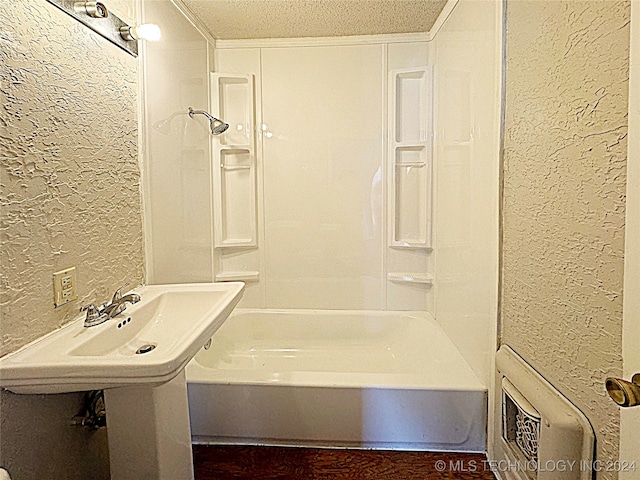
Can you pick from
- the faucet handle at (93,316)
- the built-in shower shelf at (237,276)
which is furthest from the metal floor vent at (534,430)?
the built-in shower shelf at (237,276)

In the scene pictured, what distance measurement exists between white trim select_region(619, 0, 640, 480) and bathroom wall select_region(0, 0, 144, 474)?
1.49 meters

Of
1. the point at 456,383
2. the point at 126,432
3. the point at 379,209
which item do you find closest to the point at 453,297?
the point at 456,383

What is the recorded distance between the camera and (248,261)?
319 centimetres

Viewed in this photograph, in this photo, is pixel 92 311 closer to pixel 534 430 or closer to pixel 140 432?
pixel 140 432

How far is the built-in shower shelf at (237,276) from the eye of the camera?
3121mm

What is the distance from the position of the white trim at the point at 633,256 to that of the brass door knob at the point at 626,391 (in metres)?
0.07

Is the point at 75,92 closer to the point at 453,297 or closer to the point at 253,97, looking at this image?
the point at 253,97

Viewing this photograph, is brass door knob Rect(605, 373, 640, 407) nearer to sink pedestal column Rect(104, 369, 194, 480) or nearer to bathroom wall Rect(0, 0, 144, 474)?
sink pedestal column Rect(104, 369, 194, 480)

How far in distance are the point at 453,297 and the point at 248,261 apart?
1428 mm

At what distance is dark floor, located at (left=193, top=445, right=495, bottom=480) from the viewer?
6.31 ft

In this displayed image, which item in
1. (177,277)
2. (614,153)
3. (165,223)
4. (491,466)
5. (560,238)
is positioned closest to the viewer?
(614,153)

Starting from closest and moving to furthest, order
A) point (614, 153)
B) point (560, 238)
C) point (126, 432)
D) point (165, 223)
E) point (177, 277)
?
point (614, 153)
point (560, 238)
point (126, 432)
point (165, 223)
point (177, 277)

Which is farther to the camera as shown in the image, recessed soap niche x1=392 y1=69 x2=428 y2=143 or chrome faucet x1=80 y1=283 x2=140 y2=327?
recessed soap niche x1=392 y1=69 x2=428 y2=143

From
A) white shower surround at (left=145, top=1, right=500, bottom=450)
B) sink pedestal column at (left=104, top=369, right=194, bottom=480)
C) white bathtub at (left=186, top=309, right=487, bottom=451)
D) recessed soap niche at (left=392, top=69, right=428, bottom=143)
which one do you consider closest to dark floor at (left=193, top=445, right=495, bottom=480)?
white bathtub at (left=186, top=309, right=487, bottom=451)
